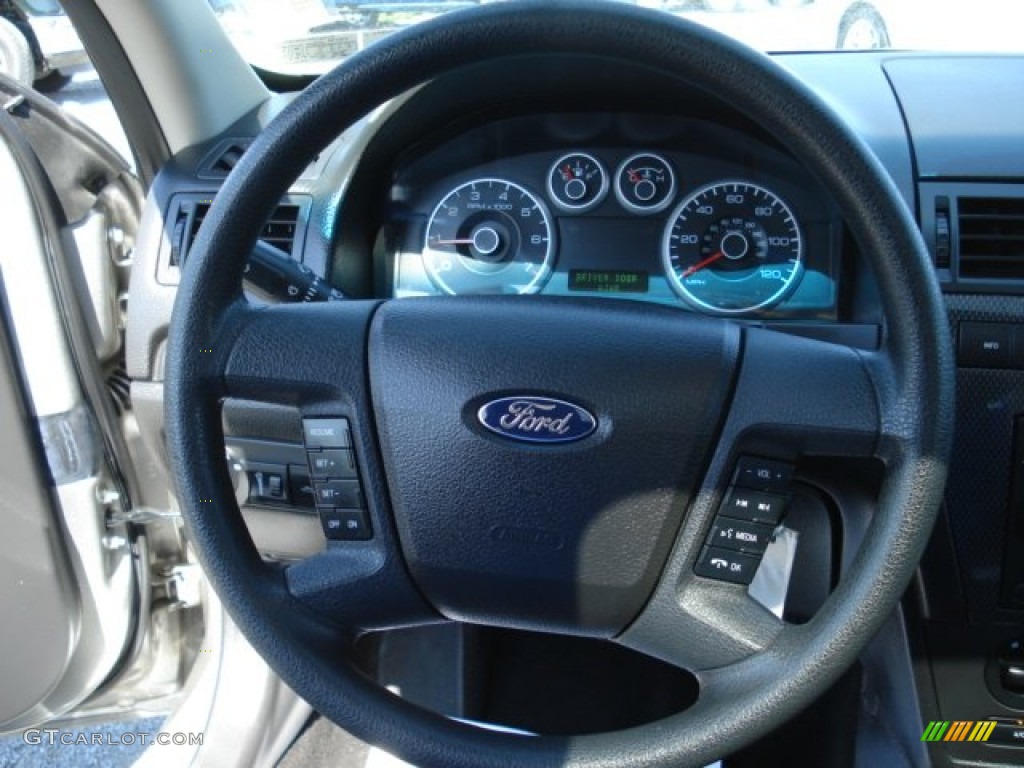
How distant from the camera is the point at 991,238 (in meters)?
1.28

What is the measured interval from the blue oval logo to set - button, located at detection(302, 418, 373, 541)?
176mm

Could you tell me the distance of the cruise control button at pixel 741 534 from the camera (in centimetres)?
98

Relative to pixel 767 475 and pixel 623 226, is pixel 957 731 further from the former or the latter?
pixel 623 226

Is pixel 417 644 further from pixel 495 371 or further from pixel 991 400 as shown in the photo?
pixel 991 400

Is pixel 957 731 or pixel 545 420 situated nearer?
pixel 545 420

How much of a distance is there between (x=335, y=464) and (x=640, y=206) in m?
0.66

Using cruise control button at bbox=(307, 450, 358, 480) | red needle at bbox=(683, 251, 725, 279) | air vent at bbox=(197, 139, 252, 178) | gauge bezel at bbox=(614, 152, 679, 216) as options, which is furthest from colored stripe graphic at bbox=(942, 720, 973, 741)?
air vent at bbox=(197, 139, 252, 178)

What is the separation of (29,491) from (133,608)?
12.7 inches

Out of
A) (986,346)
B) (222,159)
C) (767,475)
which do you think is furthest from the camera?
(222,159)

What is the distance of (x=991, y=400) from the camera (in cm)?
125

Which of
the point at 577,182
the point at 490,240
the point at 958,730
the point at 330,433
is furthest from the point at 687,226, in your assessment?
the point at 958,730

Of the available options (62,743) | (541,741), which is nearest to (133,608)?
(62,743)

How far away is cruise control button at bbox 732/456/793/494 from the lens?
976 millimetres

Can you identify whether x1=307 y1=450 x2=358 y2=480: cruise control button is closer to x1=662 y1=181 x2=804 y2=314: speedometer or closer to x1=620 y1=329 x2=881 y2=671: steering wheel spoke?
x1=620 y1=329 x2=881 y2=671: steering wheel spoke
